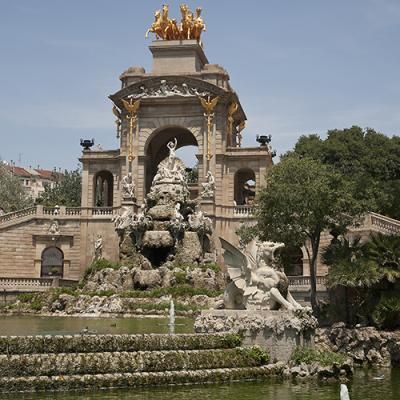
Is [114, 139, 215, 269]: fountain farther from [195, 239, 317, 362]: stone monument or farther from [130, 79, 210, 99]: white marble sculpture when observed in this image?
[195, 239, 317, 362]: stone monument

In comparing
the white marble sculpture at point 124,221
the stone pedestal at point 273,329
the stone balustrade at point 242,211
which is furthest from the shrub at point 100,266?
the stone pedestal at point 273,329

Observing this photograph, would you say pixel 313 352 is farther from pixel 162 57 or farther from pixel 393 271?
pixel 162 57

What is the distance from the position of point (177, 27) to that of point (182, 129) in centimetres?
839

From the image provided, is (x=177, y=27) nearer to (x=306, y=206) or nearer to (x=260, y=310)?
(x=306, y=206)

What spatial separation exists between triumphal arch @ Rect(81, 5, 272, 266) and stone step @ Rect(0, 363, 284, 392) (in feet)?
113

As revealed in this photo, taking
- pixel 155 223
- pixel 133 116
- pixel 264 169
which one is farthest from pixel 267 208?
pixel 133 116

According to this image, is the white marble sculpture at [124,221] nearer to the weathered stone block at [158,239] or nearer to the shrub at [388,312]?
the weathered stone block at [158,239]

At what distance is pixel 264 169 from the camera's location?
52.5 m

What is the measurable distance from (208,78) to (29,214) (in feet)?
55.3

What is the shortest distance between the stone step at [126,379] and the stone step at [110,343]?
829 millimetres

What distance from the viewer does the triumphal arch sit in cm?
5253

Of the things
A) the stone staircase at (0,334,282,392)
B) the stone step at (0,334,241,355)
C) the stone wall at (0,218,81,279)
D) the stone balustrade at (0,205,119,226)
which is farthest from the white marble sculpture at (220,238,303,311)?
the stone wall at (0,218,81,279)

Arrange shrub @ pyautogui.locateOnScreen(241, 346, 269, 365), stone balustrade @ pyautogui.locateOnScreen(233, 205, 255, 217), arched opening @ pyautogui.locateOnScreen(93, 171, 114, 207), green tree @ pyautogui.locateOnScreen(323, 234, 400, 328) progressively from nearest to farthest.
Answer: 1. shrub @ pyautogui.locateOnScreen(241, 346, 269, 365)
2. green tree @ pyautogui.locateOnScreen(323, 234, 400, 328)
3. stone balustrade @ pyautogui.locateOnScreen(233, 205, 255, 217)
4. arched opening @ pyautogui.locateOnScreen(93, 171, 114, 207)

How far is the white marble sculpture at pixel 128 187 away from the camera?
2045 inches
